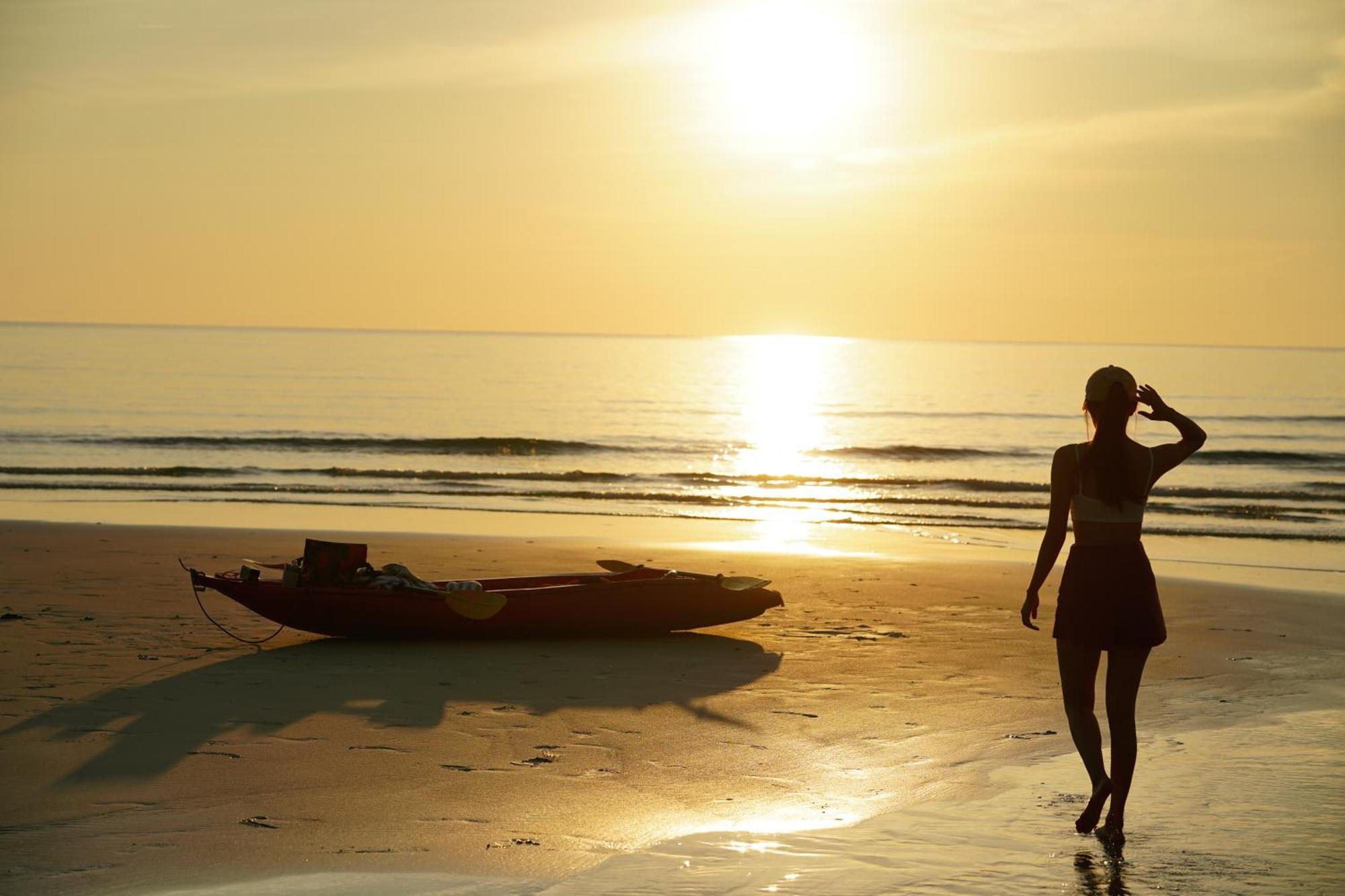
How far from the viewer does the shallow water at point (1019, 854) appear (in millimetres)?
5289

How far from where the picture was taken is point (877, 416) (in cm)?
5703

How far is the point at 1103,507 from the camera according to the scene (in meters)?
5.67

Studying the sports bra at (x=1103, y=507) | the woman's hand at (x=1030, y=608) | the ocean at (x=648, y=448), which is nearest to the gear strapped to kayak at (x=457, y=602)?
the woman's hand at (x=1030, y=608)

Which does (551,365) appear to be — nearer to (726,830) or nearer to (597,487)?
(597,487)

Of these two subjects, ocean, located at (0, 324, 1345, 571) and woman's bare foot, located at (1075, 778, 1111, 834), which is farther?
ocean, located at (0, 324, 1345, 571)

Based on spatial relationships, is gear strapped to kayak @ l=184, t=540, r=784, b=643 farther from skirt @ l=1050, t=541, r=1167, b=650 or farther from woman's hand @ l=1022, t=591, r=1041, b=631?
skirt @ l=1050, t=541, r=1167, b=650

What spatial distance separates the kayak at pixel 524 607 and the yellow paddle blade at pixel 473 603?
2cm

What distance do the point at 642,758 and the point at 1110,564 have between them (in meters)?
3.04

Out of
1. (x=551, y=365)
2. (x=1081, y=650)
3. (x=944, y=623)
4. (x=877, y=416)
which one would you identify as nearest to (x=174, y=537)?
(x=944, y=623)

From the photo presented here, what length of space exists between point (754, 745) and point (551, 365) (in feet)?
316

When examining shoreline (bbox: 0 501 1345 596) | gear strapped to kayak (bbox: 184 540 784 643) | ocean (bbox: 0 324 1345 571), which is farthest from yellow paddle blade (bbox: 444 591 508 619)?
ocean (bbox: 0 324 1345 571)

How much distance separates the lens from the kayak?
10.6m

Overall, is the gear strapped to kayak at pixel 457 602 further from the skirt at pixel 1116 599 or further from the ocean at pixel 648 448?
the ocean at pixel 648 448

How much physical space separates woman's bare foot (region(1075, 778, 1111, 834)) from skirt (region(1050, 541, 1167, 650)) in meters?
0.67
